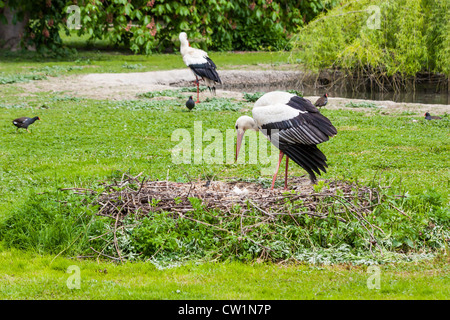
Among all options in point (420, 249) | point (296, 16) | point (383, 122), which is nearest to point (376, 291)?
point (420, 249)

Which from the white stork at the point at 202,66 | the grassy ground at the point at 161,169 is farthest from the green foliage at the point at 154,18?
the white stork at the point at 202,66

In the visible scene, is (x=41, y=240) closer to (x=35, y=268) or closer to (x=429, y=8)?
(x=35, y=268)

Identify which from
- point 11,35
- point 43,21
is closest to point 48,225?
point 43,21

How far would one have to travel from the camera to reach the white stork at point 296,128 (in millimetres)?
7191

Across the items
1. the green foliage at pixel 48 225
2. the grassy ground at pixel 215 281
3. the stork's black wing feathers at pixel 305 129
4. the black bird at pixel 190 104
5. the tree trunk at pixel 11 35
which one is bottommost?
the grassy ground at pixel 215 281

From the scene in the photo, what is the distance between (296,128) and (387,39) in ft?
41.4

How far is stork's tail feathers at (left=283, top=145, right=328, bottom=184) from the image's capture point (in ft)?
23.7

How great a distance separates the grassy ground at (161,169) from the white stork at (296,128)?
0.46 m

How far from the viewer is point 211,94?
17.4 meters

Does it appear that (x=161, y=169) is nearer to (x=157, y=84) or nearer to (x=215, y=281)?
(x=215, y=281)

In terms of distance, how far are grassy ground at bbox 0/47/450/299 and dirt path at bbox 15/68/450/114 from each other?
0.80 m

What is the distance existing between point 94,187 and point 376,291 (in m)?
3.21

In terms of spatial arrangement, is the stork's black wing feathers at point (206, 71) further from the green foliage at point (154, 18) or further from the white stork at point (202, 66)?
the green foliage at point (154, 18)

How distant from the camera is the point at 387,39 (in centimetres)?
1892
